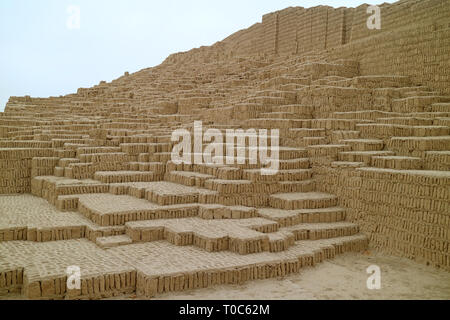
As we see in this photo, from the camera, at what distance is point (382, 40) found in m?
13.4

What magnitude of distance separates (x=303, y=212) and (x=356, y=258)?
4.30ft

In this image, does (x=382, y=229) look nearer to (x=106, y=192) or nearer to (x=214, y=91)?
(x=106, y=192)

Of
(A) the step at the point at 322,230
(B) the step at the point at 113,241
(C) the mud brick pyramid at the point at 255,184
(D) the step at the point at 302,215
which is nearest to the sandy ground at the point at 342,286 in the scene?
(C) the mud brick pyramid at the point at 255,184

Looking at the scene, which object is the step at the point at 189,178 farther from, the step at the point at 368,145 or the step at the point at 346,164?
the step at the point at 368,145

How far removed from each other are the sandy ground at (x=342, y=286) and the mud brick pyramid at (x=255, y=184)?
0.62 feet

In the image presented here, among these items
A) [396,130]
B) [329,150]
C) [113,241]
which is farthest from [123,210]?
[396,130]

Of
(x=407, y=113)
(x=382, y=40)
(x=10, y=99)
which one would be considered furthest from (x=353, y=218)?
(x=10, y=99)

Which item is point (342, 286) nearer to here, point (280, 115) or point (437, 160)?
point (437, 160)

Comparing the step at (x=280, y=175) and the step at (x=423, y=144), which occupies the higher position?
the step at (x=423, y=144)

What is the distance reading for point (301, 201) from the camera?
27.7 feet

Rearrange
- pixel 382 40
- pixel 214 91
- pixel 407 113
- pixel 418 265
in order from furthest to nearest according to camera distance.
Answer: pixel 214 91 → pixel 382 40 → pixel 407 113 → pixel 418 265

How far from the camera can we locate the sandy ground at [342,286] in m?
5.55
